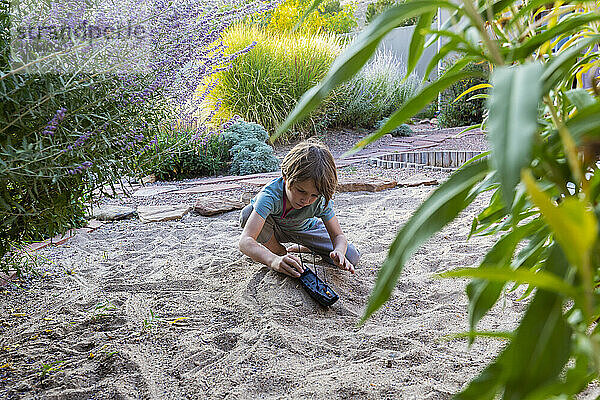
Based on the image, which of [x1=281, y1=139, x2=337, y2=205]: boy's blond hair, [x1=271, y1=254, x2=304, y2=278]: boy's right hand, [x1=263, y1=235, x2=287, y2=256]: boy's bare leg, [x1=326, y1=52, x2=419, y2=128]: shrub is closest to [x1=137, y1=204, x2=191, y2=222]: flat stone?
[x1=263, y1=235, x2=287, y2=256]: boy's bare leg

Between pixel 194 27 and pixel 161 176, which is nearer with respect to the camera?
pixel 194 27

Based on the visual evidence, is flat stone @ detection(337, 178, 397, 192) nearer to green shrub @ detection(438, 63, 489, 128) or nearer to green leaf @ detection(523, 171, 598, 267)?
green leaf @ detection(523, 171, 598, 267)

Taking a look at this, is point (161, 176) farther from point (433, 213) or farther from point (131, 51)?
point (433, 213)

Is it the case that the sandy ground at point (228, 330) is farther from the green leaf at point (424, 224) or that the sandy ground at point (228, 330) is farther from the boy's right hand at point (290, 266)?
the green leaf at point (424, 224)

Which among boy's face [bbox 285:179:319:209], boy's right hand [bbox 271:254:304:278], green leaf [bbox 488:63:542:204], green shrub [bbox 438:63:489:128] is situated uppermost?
green leaf [bbox 488:63:542:204]

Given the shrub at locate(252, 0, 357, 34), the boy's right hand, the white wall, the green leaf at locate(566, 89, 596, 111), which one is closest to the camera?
the green leaf at locate(566, 89, 596, 111)

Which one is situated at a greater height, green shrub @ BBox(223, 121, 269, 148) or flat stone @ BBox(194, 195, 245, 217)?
flat stone @ BBox(194, 195, 245, 217)

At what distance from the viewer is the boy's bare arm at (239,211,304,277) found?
229 cm

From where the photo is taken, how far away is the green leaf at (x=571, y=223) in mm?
292

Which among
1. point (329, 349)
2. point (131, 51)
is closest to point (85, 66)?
point (131, 51)

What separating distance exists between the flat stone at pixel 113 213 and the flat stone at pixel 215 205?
545mm

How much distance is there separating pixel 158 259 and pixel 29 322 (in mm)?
903

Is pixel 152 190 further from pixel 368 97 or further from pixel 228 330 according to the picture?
pixel 368 97

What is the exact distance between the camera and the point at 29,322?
6.79 ft
